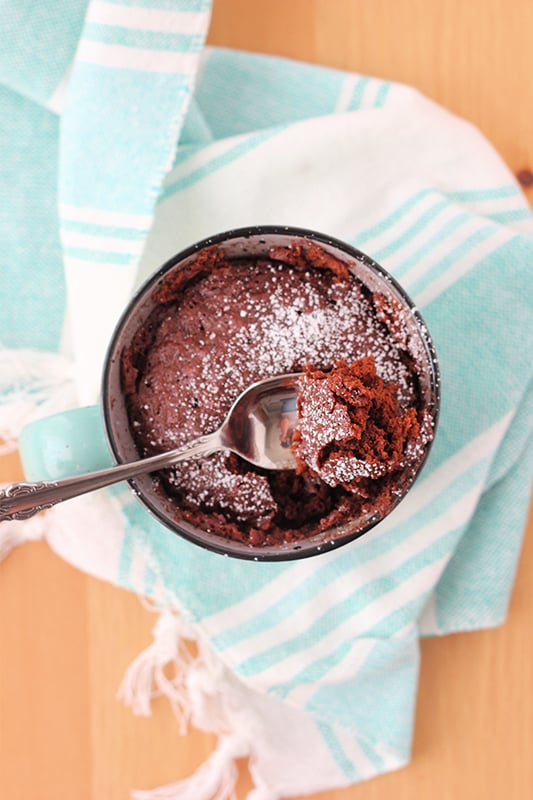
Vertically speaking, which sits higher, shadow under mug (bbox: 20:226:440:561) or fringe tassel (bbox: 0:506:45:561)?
shadow under mug (bbox: 20:226:440:561)

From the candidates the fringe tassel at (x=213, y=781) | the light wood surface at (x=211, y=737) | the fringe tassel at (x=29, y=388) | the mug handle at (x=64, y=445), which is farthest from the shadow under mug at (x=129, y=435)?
Answer: the fringe tassel at (x=213, y=781)

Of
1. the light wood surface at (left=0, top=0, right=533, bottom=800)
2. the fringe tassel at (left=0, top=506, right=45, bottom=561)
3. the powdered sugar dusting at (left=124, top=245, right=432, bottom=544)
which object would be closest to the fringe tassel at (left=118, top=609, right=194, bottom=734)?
the light wood surface at (left=0, top=0, right=533, bottom=800)

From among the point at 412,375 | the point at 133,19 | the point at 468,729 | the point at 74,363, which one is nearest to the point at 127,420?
the point at 74,363

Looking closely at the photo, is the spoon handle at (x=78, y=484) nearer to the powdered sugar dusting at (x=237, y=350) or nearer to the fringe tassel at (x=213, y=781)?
the powdered sugar dusting at (x=237, y=350)

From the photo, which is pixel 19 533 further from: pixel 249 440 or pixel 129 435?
pixel 249 440

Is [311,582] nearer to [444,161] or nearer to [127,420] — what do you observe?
[127,420]

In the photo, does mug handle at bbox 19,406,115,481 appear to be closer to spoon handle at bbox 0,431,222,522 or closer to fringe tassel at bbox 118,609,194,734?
spoon handle at bbox 0,431,222,522

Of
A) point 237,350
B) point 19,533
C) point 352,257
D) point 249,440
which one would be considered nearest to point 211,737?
point 19,533
